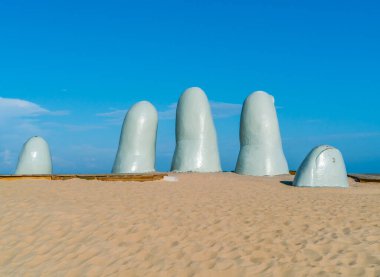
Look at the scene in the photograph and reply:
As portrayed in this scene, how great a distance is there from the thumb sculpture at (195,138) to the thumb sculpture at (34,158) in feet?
18.9

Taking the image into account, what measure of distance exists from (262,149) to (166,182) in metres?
5.60

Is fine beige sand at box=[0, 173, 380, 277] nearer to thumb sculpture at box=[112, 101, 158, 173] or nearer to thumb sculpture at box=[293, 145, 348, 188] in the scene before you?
thumb sculpture at box=[293, 145, 348, 188]

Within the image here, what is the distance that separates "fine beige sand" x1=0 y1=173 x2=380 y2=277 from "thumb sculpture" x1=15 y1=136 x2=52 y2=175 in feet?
25.2

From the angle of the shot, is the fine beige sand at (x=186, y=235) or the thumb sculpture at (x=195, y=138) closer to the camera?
the fine beige sand at (x=186, y=235)

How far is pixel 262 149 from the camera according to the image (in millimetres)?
18391

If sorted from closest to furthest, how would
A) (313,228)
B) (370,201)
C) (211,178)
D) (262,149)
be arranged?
1. (313,228)
2. (370,201)
3. (211,178)
4. (262,149)

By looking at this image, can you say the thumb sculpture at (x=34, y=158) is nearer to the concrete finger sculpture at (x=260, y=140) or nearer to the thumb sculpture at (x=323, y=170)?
the concrete finger sculpture at (x=260, y=140)

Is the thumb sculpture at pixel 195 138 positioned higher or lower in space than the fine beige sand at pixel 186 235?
higher

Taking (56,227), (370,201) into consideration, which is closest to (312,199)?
(370,201)

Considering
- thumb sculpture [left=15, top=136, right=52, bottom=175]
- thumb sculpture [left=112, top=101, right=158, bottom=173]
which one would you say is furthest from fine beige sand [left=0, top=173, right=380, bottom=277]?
thumb sculpture [left=112, top=101, right=158, bottom=173]

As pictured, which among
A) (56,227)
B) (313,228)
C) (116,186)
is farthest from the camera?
(116,186)

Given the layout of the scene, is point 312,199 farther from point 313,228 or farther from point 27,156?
point 27,156

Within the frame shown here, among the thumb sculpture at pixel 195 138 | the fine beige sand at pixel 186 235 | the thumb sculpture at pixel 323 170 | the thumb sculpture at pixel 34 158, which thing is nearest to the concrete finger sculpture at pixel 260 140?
the thumb sculpture at pixel 195 138

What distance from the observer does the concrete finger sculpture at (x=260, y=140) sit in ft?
59.8
